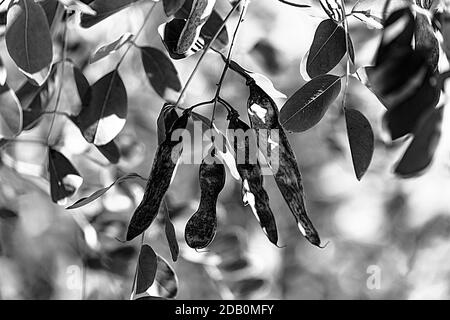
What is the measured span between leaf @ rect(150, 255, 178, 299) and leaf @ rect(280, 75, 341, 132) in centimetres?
21

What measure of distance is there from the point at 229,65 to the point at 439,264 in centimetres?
176

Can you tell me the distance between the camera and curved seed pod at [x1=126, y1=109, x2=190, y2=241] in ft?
1.80

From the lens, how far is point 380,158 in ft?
6.42

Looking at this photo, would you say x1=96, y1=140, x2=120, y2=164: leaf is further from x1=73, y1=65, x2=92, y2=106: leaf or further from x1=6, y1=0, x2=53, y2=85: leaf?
x1=6, y1=0, x2=53, y2=85: leaf

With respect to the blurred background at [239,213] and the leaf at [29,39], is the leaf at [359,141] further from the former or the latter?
the blurred background at [239,213]

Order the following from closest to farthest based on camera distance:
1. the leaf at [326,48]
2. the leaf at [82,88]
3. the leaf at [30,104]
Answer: the leaf at [326,48]
the leaf at [82,88]
the leaf at [30,104]

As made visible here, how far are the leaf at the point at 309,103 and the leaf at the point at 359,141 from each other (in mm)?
22

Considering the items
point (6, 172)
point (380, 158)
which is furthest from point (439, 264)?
point (6, 172)

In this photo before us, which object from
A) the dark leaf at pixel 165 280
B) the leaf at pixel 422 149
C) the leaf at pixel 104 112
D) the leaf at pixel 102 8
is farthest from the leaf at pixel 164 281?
the leaf at pixel 422 149

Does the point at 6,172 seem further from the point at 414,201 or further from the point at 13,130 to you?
the point at 414,201

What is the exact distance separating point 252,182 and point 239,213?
1451mm

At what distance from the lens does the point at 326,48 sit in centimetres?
65

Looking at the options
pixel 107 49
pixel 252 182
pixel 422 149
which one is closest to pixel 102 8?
pixel 107 49

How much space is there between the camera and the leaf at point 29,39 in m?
0.63
